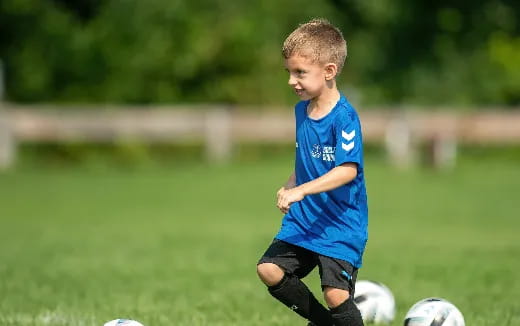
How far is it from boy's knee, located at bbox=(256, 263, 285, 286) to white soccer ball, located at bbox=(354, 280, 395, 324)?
121 centimetres

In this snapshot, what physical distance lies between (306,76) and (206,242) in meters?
7.37

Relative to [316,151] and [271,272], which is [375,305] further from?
[316,151]

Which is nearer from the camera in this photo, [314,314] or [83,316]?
[314,314]

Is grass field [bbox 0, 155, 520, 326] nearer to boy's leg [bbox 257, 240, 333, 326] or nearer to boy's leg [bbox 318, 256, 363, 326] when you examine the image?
boy's leg [bbox 257, 240, 333, 326]

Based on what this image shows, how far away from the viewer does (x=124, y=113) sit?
25312mm

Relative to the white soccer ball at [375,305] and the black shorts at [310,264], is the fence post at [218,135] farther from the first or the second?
the black shorts at [310,264]

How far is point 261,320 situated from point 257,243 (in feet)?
18.4

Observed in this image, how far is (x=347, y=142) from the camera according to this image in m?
5.15

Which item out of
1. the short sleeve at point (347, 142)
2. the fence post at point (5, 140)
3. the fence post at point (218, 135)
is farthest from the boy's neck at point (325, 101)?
the fence post at point (218, 135)

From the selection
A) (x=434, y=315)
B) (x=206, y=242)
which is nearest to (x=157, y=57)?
(x=206, y=242)

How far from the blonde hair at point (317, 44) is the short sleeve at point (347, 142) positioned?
1.14 feet

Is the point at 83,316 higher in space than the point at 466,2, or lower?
lower

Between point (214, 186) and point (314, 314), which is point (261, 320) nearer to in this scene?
point (314, 314)

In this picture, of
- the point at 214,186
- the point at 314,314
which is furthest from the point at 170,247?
the point at 214,186
